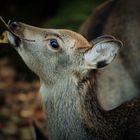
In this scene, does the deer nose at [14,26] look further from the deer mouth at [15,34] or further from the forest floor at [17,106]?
the forest floor at [17,106]

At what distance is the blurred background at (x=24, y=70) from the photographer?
34.6 ft

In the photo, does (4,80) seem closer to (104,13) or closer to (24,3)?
(24,3)

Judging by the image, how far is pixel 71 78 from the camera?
7.26 metres

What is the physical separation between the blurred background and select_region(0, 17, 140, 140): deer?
8.77 ft

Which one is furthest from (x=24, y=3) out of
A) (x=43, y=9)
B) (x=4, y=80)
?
(x=4, y=80)

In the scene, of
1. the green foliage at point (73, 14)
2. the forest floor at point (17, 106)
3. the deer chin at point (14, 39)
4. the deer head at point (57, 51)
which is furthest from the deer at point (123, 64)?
the green foliage at point (73, 14)

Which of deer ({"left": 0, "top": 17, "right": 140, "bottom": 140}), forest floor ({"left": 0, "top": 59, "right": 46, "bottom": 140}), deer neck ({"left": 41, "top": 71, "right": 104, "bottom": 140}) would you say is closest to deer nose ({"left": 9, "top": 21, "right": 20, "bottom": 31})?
deer ({"left": 0, "top": 17, "right": 140, "bottom": 140})

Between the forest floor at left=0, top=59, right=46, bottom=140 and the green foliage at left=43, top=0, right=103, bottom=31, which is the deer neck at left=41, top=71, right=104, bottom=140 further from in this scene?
the green foliage at left=43, top=0, right=103, bottom=31

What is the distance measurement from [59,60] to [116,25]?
1.84 meters

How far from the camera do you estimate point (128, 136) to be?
285 inches

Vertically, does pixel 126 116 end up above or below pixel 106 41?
below

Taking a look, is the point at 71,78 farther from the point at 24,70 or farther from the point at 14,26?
the point at 24,70

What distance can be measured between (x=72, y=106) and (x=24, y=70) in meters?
5.30

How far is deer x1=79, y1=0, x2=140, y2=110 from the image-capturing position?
8.72 meters
